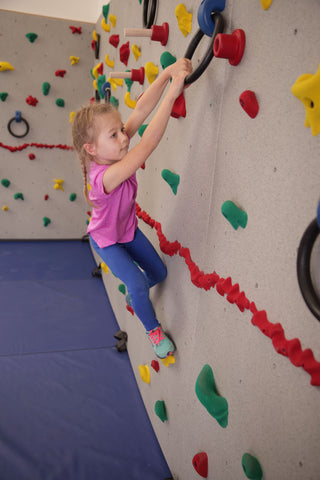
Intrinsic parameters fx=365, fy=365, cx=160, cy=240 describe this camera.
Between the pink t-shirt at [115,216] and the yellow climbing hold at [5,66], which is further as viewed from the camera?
the yellow climbing hold at [5,66]

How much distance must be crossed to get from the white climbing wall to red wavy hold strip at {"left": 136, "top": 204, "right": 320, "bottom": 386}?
0.02 metres

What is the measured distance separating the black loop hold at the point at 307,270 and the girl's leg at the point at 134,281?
82 cm

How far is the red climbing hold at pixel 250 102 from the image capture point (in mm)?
830

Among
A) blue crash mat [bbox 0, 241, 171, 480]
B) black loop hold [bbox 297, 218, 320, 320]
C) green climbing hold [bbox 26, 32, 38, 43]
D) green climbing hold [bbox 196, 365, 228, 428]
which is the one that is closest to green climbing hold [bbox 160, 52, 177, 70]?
black loop hold [bbox 297, 218, 320, 320]

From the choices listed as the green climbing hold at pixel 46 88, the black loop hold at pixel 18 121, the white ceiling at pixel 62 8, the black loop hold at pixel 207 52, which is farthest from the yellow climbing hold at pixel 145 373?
the white ceiling at pixel 62 8

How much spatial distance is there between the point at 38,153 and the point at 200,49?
328cm

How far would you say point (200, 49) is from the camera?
1.13 meters

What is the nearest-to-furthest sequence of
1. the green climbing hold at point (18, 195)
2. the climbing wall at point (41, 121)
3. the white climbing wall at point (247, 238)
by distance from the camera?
the white climbing wall at point (247, 238) → the climbing wall at point (41, 121) → the green climbing hold at point (18, 195)

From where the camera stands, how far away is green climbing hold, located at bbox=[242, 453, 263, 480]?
2.78 feet

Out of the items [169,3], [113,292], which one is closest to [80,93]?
[113,292]

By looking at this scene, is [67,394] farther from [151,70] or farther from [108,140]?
[151,70]

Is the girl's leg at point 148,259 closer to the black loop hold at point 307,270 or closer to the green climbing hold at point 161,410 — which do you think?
the green climbing hold at point 161,410

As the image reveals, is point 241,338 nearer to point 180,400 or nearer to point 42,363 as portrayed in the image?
point 180,400

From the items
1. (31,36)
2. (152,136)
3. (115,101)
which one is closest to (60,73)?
(31,36)
